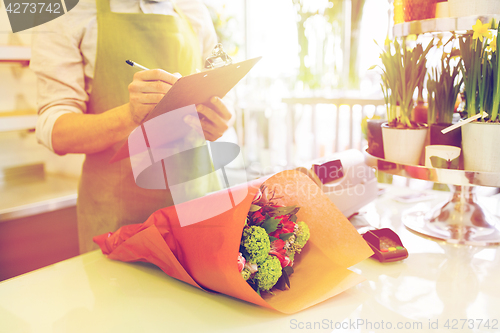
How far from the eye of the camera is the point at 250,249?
0.55 metres

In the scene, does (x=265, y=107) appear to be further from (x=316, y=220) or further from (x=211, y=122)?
(x=316, y=220)

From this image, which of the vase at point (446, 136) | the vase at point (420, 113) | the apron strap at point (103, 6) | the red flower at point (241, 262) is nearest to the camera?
the red flower at point (241, 262)

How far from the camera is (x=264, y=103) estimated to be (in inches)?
143

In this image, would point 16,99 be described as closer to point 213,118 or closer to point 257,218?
point 213,118

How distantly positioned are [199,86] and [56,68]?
48 cm

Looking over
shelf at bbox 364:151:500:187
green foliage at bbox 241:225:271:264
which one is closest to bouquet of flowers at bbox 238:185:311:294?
green foliage at bbox 241:225:271:264

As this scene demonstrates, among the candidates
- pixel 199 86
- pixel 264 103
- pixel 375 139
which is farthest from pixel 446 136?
pixel 264 103

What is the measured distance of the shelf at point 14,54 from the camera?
1.16 meters

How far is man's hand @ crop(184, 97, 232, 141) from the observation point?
31.9 inches

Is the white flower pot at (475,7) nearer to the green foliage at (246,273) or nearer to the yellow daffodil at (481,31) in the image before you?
the yellow daffodil at (481,31)

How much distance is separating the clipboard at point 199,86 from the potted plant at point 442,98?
49 cm

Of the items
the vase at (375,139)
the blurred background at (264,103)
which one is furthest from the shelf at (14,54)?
the vase at (375,139)

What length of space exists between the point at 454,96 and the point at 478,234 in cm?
36

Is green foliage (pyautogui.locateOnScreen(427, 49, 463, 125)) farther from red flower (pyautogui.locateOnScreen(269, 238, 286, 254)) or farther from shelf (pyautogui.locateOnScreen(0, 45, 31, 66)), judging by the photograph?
shelf (pyautogui.locateOnScreen(0, 45, 31, 66))
